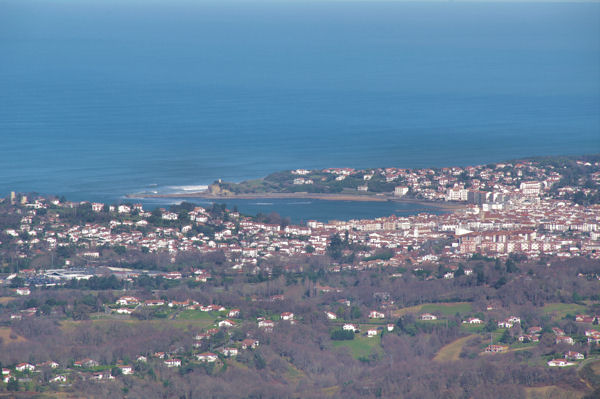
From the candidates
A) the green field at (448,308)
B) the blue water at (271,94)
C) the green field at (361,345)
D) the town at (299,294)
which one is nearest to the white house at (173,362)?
the town at (299,294)

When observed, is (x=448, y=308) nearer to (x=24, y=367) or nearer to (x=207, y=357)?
(x=207, y=357)

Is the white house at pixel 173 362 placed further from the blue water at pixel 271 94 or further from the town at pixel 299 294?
the blue water at pixel 271 94

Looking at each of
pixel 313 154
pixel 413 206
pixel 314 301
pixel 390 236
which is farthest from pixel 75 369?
pixel 313 154

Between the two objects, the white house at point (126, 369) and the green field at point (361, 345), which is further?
the green field at point (361, 345)

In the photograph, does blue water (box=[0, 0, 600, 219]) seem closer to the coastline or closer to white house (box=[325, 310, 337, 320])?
the coastline

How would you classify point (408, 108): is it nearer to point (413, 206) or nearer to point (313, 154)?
point (313, 154)

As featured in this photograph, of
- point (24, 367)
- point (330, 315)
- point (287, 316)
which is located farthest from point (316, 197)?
point (24, 367)
